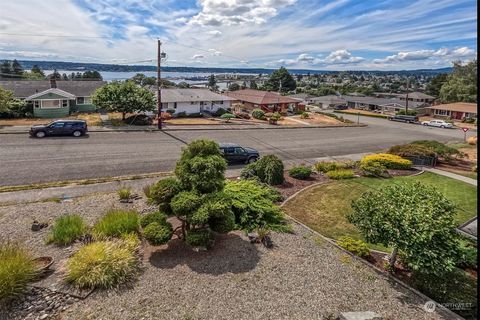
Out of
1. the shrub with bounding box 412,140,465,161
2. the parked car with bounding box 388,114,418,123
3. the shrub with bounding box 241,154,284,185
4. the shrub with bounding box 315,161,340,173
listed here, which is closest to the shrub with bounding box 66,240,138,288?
the shrub with bounding box 241,154,284,185

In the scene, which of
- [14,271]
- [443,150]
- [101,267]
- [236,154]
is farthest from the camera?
[443,150]

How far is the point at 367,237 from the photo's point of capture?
9.93 meters

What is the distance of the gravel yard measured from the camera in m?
7.82

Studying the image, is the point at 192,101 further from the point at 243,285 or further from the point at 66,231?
the point at 243,285

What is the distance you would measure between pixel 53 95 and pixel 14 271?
36.0 m

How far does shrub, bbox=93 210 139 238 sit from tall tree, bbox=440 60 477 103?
3495 inches

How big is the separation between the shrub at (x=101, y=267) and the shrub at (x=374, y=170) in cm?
1838

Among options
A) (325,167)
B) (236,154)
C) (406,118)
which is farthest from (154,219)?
(406,118)

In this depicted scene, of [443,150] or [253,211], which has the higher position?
[443,150]

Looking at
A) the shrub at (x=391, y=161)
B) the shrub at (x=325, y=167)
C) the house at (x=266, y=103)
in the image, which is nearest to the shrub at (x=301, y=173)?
the shrub at (x=325, y=167)

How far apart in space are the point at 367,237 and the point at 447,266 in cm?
220

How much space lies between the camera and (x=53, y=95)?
37750mm

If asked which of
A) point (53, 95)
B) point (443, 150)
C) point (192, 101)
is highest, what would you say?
point (192, 101)

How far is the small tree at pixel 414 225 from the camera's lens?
8812 millimetres
